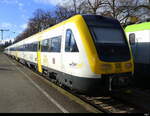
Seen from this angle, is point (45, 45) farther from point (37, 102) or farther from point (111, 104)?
point (111, 104)

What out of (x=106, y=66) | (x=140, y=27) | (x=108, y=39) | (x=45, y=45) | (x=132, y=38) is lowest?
(x=106, y=66)

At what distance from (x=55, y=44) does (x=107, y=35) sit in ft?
10.4

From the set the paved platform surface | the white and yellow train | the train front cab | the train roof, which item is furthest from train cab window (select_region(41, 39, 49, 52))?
the train front cab

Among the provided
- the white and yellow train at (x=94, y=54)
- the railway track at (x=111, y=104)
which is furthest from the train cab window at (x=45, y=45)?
the railway track at (x=111, y=104)

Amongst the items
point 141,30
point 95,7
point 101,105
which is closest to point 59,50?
point 101,105

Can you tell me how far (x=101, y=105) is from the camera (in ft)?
27.7

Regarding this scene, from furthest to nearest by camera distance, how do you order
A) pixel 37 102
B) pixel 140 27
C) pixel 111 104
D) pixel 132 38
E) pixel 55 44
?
pixel 132 38, pixel 140 27, pixel 55 44, pixel 111 104, pixel 37 102

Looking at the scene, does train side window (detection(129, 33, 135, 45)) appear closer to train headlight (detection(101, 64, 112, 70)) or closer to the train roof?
the train roof

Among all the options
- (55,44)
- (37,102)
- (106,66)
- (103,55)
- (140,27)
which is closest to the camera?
(106,66)

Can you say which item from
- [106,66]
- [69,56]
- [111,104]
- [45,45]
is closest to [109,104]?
[111,104]

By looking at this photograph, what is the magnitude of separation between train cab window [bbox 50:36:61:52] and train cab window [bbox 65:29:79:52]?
1.06 metres

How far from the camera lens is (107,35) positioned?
8.77m

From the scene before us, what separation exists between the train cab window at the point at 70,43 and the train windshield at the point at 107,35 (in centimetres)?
75

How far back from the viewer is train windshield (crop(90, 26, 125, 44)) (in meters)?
8.55
